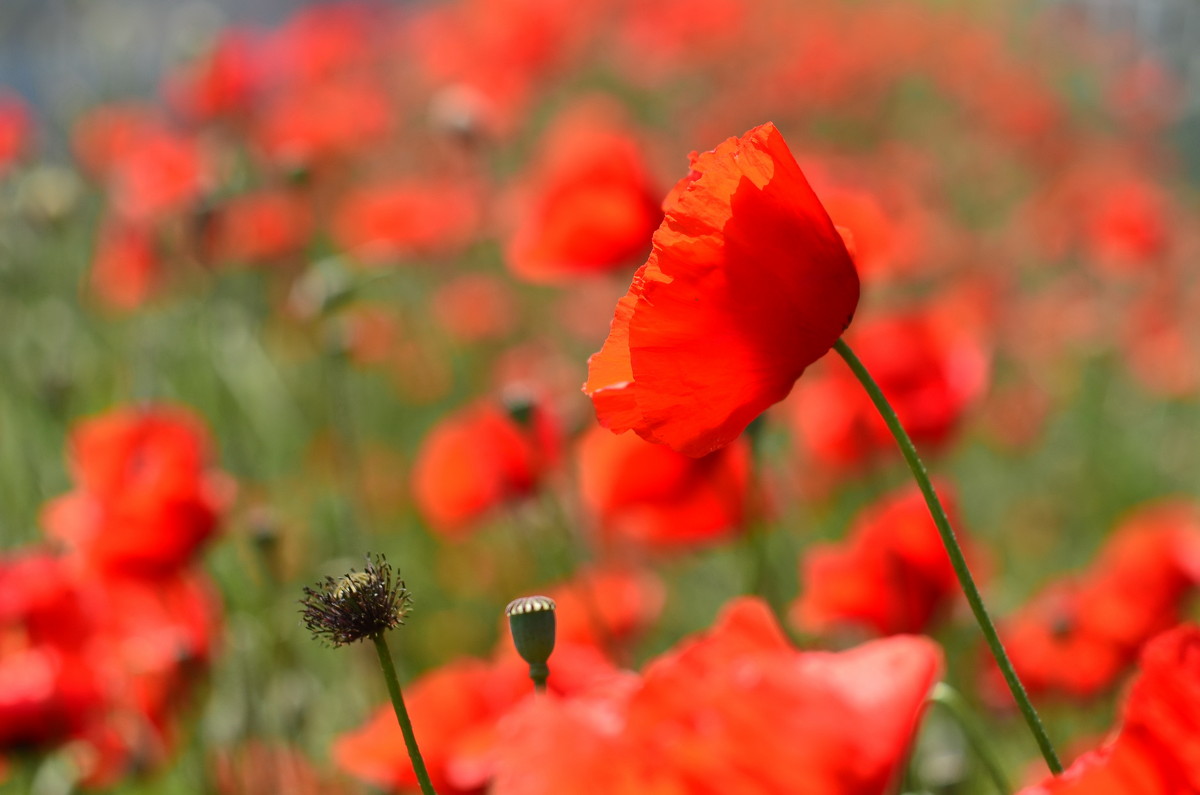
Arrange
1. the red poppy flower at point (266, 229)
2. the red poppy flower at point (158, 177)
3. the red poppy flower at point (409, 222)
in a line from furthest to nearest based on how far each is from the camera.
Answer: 1. the red poppy flower at point (266, 229)
2. the red poppy flower at point (409, 222)
3. the red poppy flower at point (158, 177)

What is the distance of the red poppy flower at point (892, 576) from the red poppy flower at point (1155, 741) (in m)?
0.87

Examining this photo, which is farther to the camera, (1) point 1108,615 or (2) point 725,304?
(1) point 1108,615

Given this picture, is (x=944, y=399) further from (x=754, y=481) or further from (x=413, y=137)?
(x=413, y=137)

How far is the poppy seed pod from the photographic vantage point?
75cm

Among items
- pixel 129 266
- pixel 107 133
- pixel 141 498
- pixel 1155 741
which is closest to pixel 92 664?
pixel 141 498

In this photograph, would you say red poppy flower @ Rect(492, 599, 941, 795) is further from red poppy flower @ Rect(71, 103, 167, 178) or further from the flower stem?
red poppy flower @ Rect(71, 103, 167, 178)

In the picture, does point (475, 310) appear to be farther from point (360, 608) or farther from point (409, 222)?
point (360, 608)

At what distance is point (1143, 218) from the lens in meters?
3.09

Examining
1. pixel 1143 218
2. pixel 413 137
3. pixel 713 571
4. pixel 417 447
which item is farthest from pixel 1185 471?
pixel 413 137

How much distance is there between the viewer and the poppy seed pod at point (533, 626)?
75 cm

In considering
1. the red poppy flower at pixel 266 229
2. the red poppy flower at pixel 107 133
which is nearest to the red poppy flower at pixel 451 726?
the red poppy flower at pixel 266 229

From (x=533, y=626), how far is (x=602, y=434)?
2.79 ft

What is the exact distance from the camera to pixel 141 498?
5.28 ft

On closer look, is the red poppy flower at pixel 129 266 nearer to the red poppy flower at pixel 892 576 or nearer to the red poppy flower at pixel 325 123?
the red poppy flower at pixel 325 123
